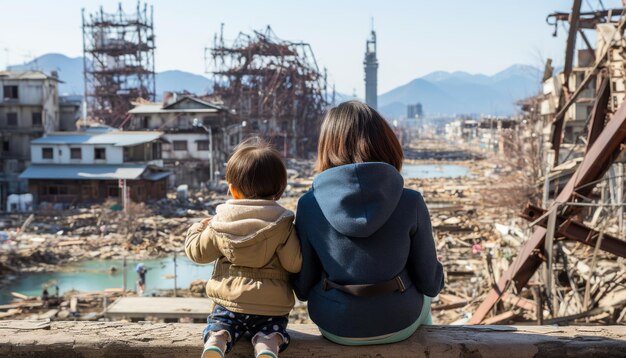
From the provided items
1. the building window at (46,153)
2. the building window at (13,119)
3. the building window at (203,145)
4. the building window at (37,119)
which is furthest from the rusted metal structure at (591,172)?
the building window at (203,145)

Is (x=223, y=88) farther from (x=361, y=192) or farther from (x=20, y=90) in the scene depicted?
(x=361, y=192)

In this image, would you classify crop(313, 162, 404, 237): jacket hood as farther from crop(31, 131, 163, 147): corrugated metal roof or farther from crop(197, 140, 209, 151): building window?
crop(197, 140, 209, 151): building window

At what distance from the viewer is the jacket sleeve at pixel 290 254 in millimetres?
2756

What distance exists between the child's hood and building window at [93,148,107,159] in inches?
1251

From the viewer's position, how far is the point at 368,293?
2.66m

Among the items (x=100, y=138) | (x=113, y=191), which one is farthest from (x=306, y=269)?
(x=100, y=138)

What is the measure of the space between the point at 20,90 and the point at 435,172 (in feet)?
118

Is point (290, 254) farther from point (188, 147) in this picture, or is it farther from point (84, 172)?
point (188, 147)

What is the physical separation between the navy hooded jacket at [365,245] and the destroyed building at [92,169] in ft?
93.9

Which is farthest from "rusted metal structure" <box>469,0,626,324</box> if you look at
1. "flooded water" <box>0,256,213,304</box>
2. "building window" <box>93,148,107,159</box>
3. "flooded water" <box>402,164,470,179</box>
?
"flooded water" <box>402,164,470,179</box>

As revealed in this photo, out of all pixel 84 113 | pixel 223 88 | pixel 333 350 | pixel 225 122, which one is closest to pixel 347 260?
pixel 333 350

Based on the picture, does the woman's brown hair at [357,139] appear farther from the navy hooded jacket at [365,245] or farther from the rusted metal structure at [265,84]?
the rusted metal structure at [265,84]

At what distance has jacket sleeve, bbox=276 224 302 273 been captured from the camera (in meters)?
2.76

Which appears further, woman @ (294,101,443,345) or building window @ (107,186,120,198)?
building window @ (107,186,120,198)
